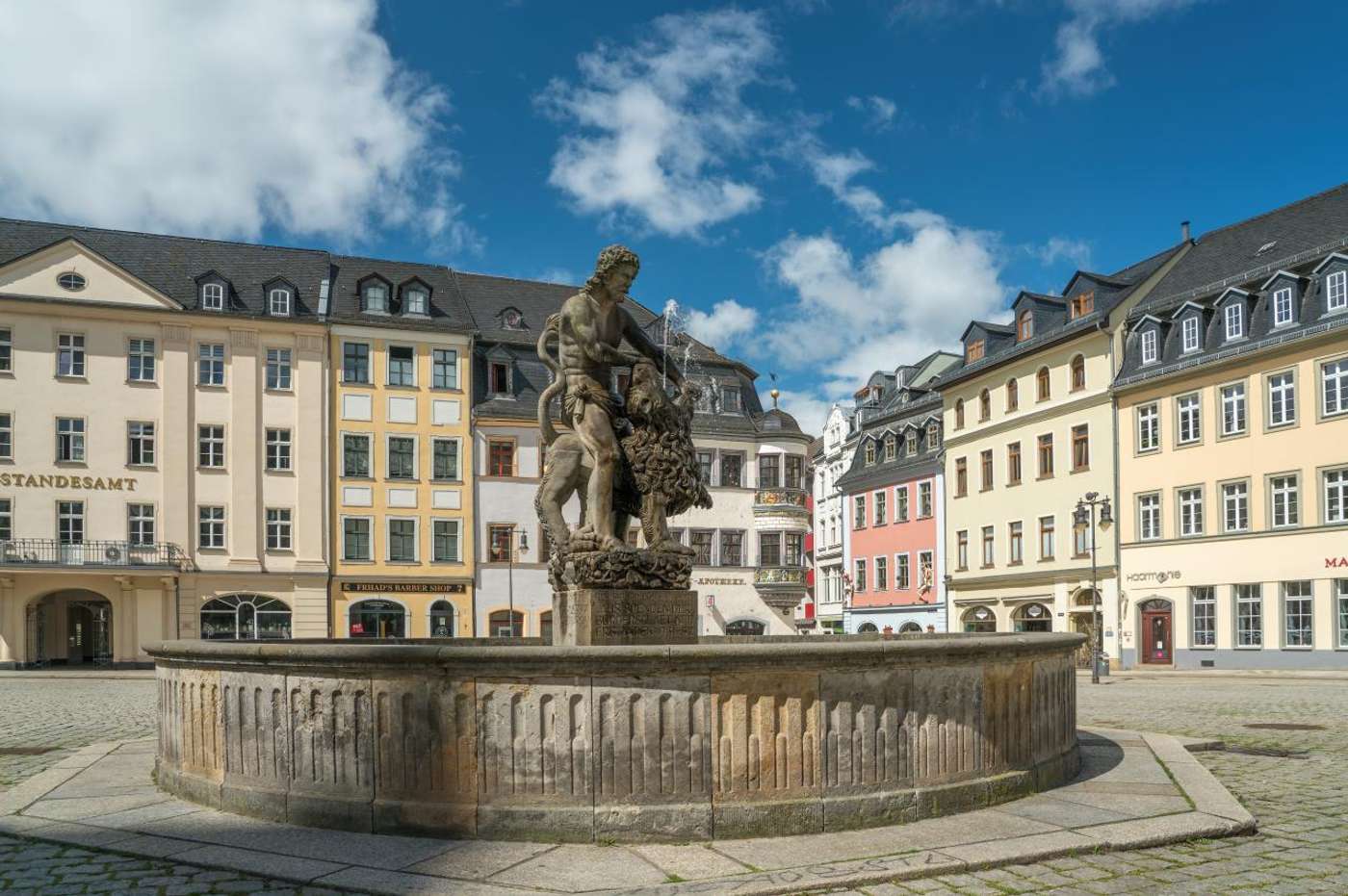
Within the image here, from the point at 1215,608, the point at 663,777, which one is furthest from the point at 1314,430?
the point at 663,777

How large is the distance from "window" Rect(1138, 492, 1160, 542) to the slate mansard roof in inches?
143

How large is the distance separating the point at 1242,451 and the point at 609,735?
32.9m

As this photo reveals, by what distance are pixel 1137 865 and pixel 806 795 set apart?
1.68 metres

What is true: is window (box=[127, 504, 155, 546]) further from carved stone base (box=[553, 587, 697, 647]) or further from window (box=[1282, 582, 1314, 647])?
carved stone base (box=[553, 587, 697, 647])

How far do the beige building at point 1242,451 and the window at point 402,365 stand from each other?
78.3 ft

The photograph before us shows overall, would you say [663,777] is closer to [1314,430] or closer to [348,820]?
[348,820]

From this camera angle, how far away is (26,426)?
39.6m

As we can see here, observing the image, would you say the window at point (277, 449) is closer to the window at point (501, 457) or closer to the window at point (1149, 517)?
the window at point (501, 457)

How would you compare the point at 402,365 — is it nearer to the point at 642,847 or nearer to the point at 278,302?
the point at 278,302

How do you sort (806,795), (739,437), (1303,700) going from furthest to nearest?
(739,437) < (1303,700) < (806,795)

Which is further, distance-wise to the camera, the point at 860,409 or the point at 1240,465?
the point at 860,409

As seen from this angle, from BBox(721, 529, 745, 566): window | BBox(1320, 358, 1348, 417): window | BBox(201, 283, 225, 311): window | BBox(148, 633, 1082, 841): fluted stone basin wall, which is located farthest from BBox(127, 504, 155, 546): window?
BBox(148, 633, 1082, 841): fluted stone basin wall

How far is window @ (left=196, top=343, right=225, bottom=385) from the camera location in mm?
41812

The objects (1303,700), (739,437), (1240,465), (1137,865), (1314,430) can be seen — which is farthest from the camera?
(739,437)
